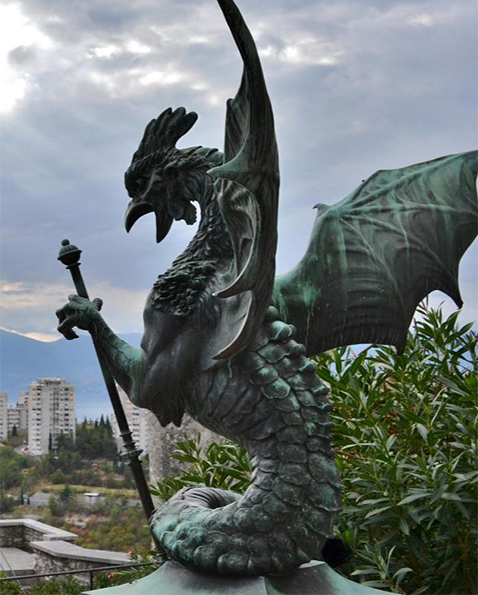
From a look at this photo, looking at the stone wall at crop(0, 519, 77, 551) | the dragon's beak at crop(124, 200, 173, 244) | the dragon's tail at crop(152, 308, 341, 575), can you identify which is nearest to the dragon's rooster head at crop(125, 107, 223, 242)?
the dragon's beak at crop(124, 200, 173, 244)

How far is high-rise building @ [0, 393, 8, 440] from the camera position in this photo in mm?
19969

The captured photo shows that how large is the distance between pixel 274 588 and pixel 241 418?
1.47 feet

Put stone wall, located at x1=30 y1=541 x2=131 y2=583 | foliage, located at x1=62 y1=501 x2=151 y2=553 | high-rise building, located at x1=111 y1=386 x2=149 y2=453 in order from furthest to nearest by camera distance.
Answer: foliage, located at x1=62 y1=501 x2=151 y2=553 < stone wall, located at x1=30 y1=541 x2=131 y2=583 < high-rise building, located at x1=111 y1=386 x2=149 y2=453

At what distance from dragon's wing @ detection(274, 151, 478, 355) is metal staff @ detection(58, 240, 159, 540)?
597 millimetres

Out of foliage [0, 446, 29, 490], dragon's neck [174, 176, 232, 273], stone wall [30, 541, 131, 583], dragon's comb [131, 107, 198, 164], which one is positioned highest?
foliage [0, 446, 29, 490]

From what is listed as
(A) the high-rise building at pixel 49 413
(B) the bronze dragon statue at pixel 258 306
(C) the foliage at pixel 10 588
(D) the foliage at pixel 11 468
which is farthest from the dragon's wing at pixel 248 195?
(A) the high-rise building at pixel 49 413

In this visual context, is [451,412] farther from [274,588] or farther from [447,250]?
[274,588]

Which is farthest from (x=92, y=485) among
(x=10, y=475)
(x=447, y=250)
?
(x=447, y=250)

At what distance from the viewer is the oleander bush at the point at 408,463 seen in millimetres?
3637

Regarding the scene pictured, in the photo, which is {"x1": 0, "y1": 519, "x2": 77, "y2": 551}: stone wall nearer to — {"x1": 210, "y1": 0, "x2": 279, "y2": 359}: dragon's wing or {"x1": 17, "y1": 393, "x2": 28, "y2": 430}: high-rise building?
{"x1": 17, "y1": 393, "x2": 28, "y2": 430}: high-rise building

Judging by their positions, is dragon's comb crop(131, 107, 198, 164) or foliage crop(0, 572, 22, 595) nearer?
dragon's comb crop(131, 107, 198, 164)

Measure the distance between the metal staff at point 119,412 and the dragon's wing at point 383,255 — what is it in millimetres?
597

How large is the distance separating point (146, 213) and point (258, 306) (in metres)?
0.67

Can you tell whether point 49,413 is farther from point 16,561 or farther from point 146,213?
point 146,213
